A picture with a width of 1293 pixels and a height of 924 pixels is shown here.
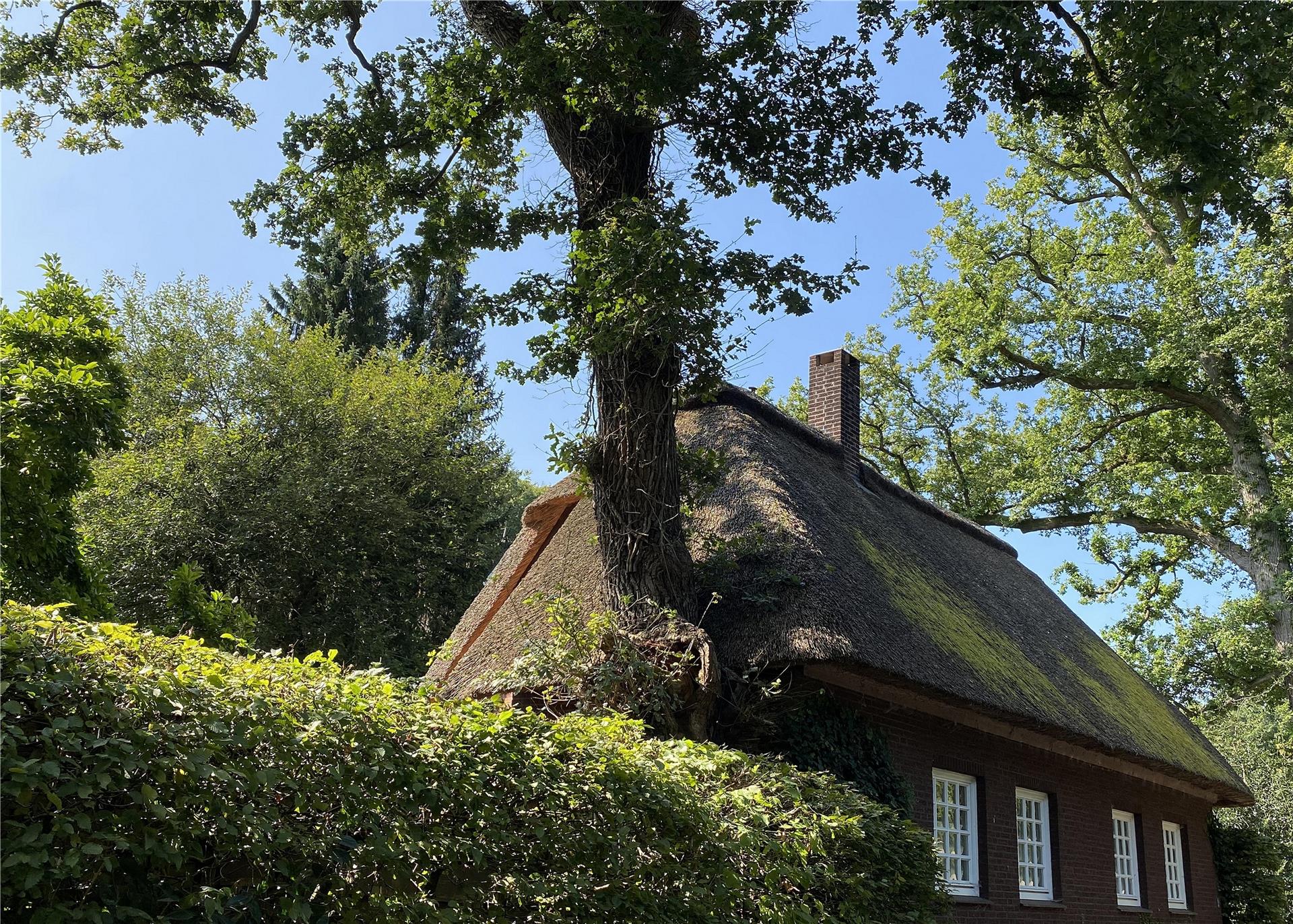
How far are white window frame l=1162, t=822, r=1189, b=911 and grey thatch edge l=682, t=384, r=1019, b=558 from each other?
18.9 ft

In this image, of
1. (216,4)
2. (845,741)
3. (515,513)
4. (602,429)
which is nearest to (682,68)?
(602,429)

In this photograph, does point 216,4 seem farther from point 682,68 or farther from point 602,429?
point 602,429

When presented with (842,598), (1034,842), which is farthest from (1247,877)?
(842,598)

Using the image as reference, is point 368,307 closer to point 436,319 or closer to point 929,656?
point 436,319

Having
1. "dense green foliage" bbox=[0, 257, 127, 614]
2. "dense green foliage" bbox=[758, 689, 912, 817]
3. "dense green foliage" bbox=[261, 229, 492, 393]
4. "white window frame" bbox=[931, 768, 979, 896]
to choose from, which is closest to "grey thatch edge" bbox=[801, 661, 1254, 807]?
"dense green foliage" bbox=[758, 689, 912, 817]

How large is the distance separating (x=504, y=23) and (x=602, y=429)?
4371mm

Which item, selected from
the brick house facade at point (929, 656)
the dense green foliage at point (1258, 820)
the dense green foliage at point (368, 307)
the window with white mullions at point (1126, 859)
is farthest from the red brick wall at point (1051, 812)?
the dense green foliage at point (368, 307)

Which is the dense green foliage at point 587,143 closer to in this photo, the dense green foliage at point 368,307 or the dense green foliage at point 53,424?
the dense green foliage at point 53,424

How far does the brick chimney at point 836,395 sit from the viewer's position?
16.5 m

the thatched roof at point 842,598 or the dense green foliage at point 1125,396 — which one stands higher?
the dense green foliage at point 1125,396

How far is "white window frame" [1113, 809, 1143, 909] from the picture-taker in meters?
15.4

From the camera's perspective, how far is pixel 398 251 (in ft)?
38.1

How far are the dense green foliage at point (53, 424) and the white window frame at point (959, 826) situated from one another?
862 cm

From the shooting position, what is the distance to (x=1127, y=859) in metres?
15.9
